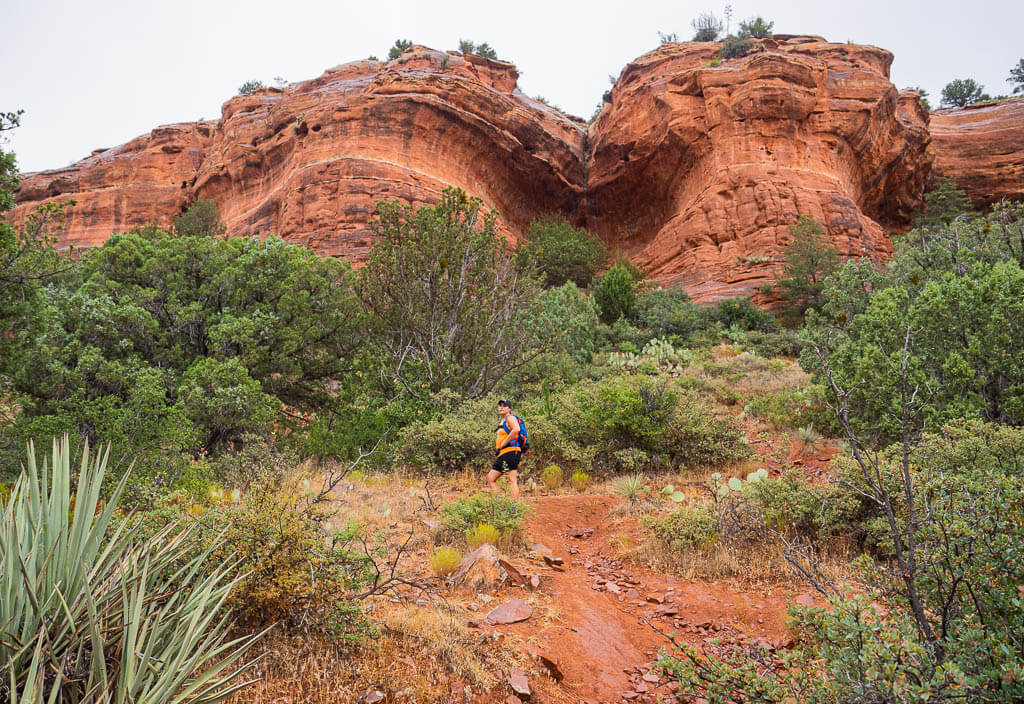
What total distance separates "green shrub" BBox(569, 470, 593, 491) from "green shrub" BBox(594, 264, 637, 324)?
13.4 meters

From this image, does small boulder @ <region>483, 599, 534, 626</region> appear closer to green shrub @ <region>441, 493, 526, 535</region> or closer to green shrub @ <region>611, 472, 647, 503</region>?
green shrub @ <region>441, 493, 526, 535</region>

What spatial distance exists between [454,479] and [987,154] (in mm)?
42634

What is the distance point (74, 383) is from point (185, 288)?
2947mm

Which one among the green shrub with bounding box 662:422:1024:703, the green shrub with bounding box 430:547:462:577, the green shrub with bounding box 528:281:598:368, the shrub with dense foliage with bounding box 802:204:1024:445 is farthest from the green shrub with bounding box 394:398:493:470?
the green shrub with bounding box 662:422:1024:703

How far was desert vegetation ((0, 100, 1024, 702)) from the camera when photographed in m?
2.10

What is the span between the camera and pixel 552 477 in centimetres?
748

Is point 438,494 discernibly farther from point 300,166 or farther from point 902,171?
point 902,171

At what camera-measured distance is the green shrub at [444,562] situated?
A: 414 centimetres

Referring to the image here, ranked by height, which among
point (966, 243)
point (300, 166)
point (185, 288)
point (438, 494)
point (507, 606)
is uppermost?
point (300, 166)

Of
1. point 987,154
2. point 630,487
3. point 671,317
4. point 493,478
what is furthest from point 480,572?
point 987,154

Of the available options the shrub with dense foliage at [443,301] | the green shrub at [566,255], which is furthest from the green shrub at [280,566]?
the green shrub at [566,255]

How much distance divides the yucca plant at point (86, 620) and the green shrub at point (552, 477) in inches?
203

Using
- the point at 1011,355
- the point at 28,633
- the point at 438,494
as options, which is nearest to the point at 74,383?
the point at 438,494

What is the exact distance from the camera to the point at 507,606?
3.69m
